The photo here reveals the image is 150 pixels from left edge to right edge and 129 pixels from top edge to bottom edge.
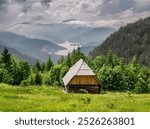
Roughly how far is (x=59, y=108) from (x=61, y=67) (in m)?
96.7

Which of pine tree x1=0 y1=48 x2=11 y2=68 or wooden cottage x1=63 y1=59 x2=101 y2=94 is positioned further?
pine tree x1=0 y1=48 x2=11 y2=68

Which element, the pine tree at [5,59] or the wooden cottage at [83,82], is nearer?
the wooden cottage at [83,82]

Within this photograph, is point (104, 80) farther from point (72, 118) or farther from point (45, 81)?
point (72, 118)

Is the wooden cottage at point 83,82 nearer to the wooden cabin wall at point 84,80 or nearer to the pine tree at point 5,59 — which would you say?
the wooden cabin wall at point 84,80

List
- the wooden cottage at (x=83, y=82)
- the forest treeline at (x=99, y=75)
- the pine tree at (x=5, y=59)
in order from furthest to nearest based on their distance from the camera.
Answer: the pine tree at (x=5, y=59), the forest treeline at (x=99, y=75), the wooden cottage at (x=83, y=82)

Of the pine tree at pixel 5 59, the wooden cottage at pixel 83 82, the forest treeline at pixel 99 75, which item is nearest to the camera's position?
the wooden cottage at pixel 83 82

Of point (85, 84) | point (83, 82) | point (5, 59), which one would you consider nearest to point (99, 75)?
point (5, 59)

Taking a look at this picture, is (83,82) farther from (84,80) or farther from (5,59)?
(5,59)

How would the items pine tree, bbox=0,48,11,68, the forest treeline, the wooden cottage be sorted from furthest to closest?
1. pine tree, bbox=0,48,11,68
2. the forest treeline
3. the wooden cottage

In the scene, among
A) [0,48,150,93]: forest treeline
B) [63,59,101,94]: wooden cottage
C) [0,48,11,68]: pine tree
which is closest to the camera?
[63,59,101,94]: wooden cottage

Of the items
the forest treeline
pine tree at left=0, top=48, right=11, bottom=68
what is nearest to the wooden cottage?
the forest treeline

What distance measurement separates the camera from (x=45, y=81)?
114 m

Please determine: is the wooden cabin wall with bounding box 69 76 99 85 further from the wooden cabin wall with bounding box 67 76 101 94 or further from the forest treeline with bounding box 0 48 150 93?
the forest treeline with bounding box 0 48 150 93

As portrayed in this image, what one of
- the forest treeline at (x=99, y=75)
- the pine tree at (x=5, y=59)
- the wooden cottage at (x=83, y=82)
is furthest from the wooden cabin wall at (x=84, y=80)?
the pine tree at (x=5, y=59)
